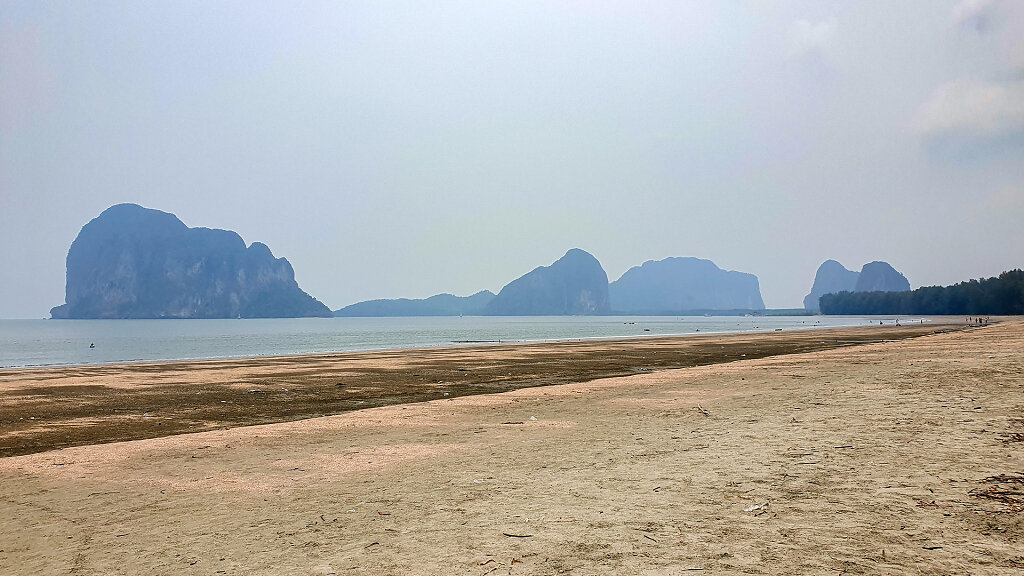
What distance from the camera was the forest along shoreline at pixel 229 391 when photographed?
17.3 metres

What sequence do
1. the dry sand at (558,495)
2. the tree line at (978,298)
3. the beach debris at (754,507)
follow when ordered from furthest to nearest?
the tree line at (978,298) < the beach debris at (754,507) < the dry sand at (558,495)

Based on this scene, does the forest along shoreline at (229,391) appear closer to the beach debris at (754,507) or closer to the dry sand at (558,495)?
the dry sand at (558,495)

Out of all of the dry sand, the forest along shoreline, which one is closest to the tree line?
the forest along shoreline

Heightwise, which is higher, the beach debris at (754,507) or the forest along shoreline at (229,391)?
the beach debris at (754,507)

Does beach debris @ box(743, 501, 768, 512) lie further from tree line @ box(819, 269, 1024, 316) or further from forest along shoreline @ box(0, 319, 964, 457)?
tree line @ box(819, 269, 1024, 316)

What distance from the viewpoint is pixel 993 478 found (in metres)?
7.92

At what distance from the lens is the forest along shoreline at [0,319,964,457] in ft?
56.7

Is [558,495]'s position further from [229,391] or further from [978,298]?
[978,298]

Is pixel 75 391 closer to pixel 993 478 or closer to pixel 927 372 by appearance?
pixel 993 478

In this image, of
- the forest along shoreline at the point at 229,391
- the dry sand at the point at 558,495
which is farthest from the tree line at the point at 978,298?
the dry sand at the point at 558,495

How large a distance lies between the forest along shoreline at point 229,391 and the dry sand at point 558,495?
356cm

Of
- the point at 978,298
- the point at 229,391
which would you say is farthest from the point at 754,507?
the point at 978,298

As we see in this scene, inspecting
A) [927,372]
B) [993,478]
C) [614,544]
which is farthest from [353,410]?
[927,372]

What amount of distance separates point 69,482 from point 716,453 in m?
11.0
